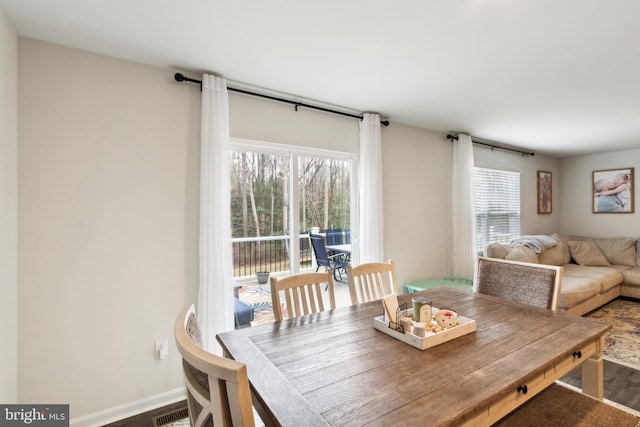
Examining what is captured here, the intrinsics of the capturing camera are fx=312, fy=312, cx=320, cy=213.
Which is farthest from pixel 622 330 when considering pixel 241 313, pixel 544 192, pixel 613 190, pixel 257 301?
pixel 241 313

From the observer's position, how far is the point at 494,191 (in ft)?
15.8

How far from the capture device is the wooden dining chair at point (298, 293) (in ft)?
5.94

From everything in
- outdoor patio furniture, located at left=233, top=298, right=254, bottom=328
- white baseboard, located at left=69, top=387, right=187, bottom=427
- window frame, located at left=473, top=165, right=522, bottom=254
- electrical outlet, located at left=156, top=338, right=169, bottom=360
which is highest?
window frame, located at left=473, top=165, right=522, bottom=254

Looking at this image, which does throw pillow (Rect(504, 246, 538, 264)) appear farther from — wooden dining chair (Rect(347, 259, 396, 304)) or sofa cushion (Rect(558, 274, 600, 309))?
wooden dining chair (Rect(347, 259, 396, 304))

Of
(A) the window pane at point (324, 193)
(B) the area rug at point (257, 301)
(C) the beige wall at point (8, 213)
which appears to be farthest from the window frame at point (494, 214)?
(C) the beige wall at point (8, 213)

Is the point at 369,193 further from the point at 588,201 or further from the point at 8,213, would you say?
the point at 588,201

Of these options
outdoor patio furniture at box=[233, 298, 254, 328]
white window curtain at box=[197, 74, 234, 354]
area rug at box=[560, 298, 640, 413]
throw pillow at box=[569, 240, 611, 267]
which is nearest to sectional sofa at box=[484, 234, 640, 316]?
throw pillow at box=[569, 240, 611, 267]

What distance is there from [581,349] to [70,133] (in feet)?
10.0

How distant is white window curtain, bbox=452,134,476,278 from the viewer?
4.08m

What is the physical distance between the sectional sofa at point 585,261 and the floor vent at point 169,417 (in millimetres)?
3803

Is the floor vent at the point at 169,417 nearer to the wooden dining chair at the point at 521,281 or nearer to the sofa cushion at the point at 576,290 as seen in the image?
the wooden dining chair at the point at 521,281

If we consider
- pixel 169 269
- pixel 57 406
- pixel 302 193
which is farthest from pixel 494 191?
pixel 57 406

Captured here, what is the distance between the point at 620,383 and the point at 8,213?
4.30 metres

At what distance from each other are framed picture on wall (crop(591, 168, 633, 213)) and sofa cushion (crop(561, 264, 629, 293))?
1.19 metres
